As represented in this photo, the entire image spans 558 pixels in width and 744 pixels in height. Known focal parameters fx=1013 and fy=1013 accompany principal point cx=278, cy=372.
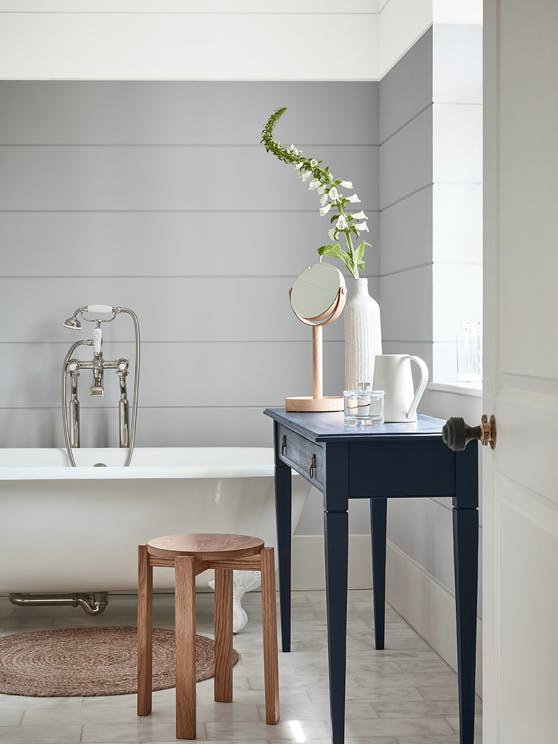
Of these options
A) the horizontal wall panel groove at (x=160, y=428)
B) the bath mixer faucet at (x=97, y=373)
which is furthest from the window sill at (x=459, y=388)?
the bath mixer faucet at (x=97, y=373)

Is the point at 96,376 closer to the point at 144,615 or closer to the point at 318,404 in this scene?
the point at 318,404

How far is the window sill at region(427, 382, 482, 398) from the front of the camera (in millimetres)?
3045

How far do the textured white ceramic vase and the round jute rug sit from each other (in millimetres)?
Result: 1036

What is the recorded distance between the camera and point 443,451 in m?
2.52

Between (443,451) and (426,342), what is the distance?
1177mm

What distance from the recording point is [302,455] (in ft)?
9.36

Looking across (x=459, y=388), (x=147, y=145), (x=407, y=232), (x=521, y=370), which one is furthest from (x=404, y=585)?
(x=521, y=370)

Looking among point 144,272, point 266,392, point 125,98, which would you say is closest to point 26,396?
point 144,272

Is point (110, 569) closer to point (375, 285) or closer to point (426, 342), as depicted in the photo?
point (426, 342)

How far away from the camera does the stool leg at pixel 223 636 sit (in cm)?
294

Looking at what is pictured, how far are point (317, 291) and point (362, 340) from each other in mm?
310

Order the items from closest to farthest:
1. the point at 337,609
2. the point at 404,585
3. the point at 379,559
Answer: the point at 337,609, the point at 379,559, the point at 404,585

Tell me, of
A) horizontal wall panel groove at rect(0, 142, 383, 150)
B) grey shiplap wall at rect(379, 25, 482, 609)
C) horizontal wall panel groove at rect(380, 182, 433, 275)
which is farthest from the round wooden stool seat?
horizontal wall panel groove at rect(0, 142, 383, 150)

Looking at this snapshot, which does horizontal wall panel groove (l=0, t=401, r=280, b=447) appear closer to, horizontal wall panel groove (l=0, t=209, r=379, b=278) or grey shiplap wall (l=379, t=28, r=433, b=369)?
horizontal wall panel groove (l=0, t=209, r=379, b=278)
